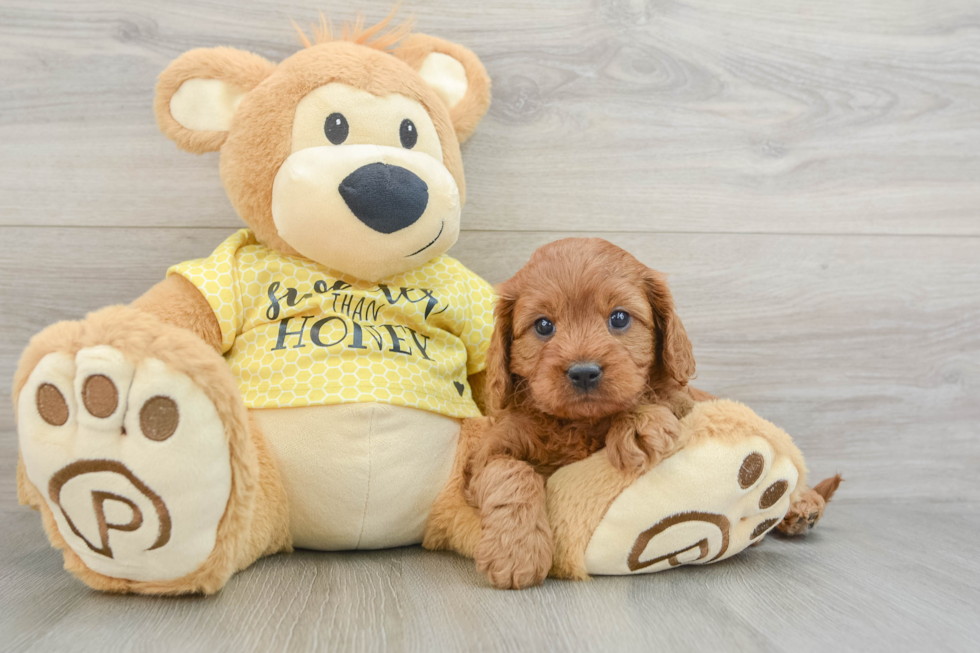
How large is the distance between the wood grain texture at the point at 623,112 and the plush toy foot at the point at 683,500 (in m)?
0.57

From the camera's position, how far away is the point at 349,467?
978 mm

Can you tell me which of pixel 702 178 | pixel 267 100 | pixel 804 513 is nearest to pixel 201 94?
pixel 267 100

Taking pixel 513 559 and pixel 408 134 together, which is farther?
pixel 408 134

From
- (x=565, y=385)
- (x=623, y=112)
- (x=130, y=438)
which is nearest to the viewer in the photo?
(x=130, y=438)

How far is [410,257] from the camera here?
41.1 inches

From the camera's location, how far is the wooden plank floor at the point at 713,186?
1272mm

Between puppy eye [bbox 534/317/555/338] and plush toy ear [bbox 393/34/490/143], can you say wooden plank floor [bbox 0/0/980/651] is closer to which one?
plush toy ear [bbox 393/34/490/143]

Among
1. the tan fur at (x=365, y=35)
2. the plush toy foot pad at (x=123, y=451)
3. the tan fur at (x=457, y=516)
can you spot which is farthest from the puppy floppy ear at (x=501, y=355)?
the tan fur at (x=365, y=35)

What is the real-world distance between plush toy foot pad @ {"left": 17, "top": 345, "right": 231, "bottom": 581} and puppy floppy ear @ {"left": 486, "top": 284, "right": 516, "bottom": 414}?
13.6 inches

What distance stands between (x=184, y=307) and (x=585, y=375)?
0.58 m

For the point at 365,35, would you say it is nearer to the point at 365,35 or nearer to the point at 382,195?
the point at 365,35

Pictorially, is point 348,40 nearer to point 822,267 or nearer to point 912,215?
point 822,267

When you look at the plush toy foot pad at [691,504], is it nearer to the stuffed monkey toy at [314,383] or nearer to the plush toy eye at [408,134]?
the stuffed monkey toy at [314,383]

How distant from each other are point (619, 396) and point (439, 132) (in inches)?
19.7
